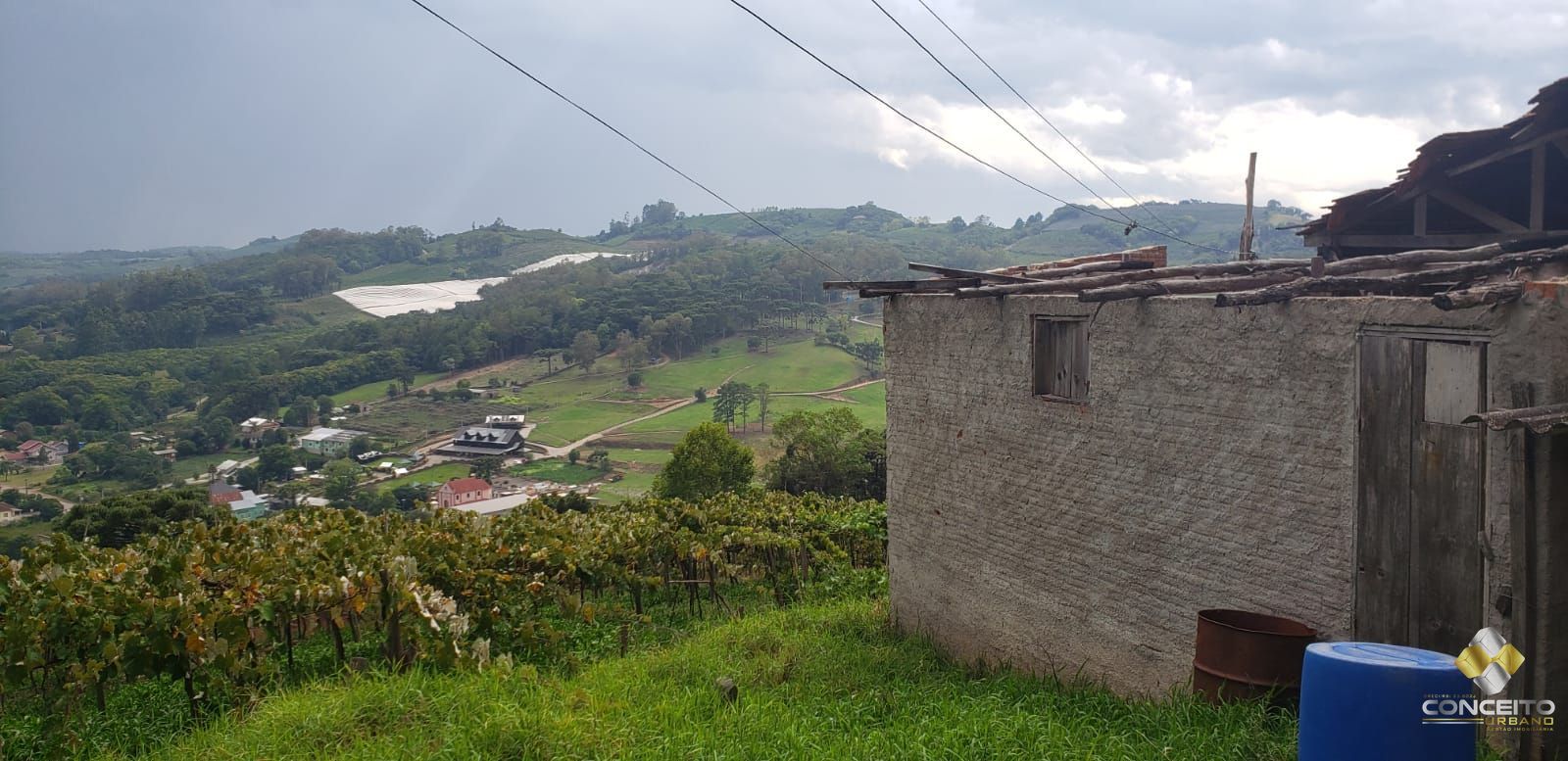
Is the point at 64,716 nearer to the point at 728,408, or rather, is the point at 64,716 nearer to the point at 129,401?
the point at 728,408

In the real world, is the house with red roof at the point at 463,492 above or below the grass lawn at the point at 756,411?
below

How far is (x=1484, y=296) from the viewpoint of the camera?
4.37 metres

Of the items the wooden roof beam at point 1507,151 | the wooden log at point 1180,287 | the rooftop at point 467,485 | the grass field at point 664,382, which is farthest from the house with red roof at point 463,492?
the wooden roof beam at point 1507,151

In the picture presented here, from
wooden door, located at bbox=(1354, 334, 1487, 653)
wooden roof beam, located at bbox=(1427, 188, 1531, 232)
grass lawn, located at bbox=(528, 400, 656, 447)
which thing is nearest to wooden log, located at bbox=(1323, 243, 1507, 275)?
wooden door, located at bbox=(1354, 334, 1487, 653)

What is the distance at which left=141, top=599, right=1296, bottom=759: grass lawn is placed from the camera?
16.4 feet

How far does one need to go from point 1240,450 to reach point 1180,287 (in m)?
1.20

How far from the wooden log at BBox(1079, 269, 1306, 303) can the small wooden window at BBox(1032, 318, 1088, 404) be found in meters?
0.58

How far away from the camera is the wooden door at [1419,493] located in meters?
4.68

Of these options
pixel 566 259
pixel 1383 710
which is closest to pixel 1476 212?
pixel 1383 710

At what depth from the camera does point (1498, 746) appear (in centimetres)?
450

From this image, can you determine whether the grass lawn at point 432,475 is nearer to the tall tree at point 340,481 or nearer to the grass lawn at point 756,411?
the tall tree at point 340,481

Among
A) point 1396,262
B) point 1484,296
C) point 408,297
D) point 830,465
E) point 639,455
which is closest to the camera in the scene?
point 1484,296

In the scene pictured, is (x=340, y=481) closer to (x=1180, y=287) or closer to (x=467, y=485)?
(x=467, y=485)

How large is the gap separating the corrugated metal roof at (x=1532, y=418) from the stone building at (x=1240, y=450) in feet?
0.04
